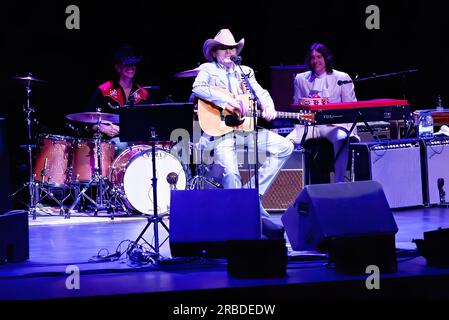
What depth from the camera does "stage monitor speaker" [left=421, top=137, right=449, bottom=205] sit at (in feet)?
28.3

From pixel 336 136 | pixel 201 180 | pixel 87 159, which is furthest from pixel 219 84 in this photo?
pixel 87 159

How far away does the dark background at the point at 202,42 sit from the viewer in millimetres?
9500

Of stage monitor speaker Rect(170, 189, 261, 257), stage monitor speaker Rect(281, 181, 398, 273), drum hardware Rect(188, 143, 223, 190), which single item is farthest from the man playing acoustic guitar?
stage monitor speaker Rect(281, 181, 398, 273)

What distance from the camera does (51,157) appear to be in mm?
9055

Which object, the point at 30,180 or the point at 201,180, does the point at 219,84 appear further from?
the point at 30,180

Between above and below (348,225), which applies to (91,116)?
above

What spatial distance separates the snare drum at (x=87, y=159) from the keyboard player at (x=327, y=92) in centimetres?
200

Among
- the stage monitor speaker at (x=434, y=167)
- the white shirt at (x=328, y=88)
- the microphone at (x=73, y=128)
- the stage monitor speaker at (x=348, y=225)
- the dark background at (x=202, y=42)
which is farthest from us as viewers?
the dark background at (x=202, y=42)

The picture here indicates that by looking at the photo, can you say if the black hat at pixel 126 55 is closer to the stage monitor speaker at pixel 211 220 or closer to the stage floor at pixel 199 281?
the stage floor at pixel 199 281

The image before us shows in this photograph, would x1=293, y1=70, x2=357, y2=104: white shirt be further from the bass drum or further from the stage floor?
the stage floor

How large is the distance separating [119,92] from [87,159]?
0.85 m

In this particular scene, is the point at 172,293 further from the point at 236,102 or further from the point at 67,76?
the point at 67,76

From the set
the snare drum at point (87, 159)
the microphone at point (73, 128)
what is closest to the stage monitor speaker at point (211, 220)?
the snare drum at point (87, 159)
